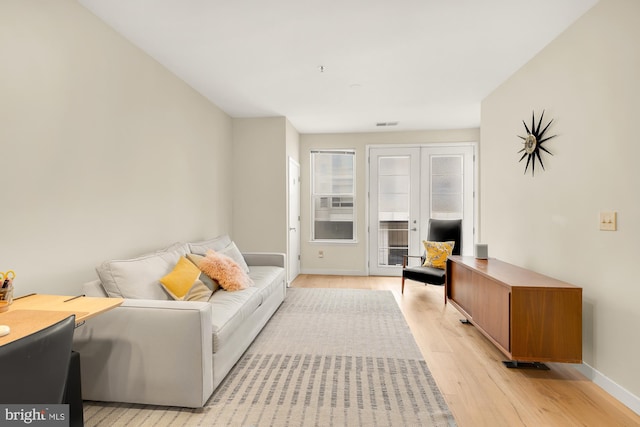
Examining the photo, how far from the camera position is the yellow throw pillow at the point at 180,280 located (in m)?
2.41

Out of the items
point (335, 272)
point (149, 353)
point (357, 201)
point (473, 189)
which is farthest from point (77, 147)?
point (473, 189)

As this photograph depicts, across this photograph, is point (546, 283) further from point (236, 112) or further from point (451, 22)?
point (236, 112)

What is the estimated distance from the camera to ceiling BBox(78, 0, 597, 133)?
7.39ft

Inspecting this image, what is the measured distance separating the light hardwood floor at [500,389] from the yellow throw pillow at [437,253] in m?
1.24

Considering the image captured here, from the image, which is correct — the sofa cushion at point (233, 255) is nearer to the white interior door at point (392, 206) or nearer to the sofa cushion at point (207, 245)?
the sofa cushion at point (207, 245)

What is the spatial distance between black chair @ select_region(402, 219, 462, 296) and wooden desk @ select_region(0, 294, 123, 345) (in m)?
3.49

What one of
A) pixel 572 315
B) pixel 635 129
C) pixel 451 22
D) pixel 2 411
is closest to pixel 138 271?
pixel 2 411

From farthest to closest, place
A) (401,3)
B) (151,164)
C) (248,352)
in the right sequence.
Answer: (151,164)
(248,352)
(401,3)

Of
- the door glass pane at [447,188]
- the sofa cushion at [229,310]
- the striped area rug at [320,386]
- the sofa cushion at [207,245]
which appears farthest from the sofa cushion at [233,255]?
the door glass pane at [447,188]

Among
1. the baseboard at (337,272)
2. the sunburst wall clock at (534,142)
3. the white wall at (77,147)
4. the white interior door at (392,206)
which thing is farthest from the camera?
the baseboard at (337,272)

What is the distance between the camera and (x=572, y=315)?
7.55 feet

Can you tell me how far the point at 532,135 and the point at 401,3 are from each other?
1.76m

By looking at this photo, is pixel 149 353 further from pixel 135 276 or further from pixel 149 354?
pixel 135 276

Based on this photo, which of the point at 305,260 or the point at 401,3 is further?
the point at 305,260
